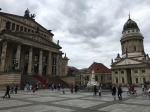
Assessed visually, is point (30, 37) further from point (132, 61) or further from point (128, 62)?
point (132, 61)

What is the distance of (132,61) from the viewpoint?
79875 millimetres

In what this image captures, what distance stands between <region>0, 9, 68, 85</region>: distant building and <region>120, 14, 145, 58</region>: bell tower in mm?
52718

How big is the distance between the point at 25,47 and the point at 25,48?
0.64 metres

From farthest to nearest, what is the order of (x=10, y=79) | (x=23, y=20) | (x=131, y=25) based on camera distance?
(x=131, y=25) → (x=23, y=20) → (x=10, y=79)

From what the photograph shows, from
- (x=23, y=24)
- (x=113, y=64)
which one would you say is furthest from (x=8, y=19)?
(x=113, y=64)

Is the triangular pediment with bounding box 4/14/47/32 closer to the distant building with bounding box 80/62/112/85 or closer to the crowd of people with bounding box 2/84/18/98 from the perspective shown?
the crowd of people with bounding box 2/84/18/98

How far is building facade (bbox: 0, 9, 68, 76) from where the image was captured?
40472 millimetres

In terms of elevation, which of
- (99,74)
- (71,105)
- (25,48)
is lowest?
(71,105)

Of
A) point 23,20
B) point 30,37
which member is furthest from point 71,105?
point 23,20

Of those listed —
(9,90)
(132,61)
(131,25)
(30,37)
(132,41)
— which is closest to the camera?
(9,90)

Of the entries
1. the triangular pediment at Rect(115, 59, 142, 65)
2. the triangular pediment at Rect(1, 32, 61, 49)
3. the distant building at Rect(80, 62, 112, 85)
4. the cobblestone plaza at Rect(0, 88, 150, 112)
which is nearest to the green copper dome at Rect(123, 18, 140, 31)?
the triangular pediment at Rect(115, 59, 142, 65)

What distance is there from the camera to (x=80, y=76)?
4158 inches

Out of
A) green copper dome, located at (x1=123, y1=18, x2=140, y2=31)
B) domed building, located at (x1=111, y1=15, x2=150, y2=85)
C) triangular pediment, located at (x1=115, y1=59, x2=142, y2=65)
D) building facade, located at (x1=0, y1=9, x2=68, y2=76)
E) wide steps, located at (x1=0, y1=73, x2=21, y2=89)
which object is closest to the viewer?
wide steps, located at (x1=0, y1=73, x2=21, y2=89)

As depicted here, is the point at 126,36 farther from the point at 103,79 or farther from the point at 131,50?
the point at 103,79
